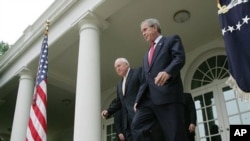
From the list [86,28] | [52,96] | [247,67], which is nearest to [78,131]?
[86,28]

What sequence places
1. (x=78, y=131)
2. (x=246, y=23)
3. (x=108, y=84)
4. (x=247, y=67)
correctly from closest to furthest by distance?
(x=247, y=67)
(x=246, y=23)
(x=78, y=131)
(x=108, y=84)

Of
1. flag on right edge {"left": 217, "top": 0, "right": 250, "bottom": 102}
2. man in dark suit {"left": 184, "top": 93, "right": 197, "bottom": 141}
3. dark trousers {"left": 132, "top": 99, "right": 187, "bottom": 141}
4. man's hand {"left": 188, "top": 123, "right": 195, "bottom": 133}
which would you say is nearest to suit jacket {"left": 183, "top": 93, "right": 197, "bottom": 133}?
man in dark suit {"left": 184, "top": 93, "right": 197, "bottom": 141}

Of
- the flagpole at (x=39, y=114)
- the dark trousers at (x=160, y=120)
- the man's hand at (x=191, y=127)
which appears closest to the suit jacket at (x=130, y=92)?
the dark trousers at (x=160, y=120)

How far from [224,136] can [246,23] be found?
4.23 metres

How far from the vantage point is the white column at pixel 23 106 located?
793cm

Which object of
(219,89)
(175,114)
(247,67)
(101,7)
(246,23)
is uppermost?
(101,7)

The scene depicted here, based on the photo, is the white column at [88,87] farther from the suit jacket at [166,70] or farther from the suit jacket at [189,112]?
the suit jacket at [166,70]

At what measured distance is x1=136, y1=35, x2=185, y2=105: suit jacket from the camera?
10.1 feet

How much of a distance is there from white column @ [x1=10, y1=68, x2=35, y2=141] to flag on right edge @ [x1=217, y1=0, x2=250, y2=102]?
6141mm

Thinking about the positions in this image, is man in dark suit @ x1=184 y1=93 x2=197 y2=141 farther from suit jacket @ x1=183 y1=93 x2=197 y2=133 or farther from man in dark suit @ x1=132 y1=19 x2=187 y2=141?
man in dark suit @ x1=132 y1=19 x2=187 y2=141

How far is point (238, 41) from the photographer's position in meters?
3.52

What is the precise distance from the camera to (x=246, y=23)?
355cm

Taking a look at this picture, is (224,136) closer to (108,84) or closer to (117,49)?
(117,49)

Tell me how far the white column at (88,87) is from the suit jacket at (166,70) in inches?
90.3
